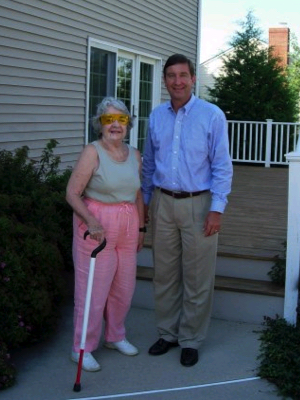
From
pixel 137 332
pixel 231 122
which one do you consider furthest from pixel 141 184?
pixel 231 122

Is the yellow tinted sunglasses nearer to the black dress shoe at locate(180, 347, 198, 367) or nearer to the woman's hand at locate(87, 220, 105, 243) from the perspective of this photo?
the woman's hand at locate(87, 220, 105, 243)

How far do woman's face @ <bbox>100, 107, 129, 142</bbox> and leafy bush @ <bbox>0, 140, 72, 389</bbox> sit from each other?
73cm

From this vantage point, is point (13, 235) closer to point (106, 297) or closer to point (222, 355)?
point (106, 297)

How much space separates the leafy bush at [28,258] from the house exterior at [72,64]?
182cm

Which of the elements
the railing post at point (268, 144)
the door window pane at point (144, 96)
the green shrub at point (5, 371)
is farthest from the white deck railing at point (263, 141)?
the green shrub at point (5, 371)

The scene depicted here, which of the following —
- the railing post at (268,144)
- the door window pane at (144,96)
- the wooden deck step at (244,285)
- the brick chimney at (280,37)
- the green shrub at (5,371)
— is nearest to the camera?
the green shrub at (5,371)

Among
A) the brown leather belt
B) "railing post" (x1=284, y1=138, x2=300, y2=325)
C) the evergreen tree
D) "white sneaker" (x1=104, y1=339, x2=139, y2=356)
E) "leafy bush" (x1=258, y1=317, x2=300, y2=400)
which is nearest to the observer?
"leafy bush" (x1=258, y1=317, x2=300, y2=400)

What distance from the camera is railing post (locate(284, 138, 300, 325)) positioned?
4066 millimetres

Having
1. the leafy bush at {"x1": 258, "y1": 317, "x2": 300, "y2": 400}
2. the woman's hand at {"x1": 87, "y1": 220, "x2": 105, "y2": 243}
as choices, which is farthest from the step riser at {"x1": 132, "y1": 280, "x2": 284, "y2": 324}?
the woman's hand at {"x1": 87, "y1": 220, "x2": 105, "y2": 243}

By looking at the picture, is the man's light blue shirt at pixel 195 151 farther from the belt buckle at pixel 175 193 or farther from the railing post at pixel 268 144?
the railing post at pixel 268 144

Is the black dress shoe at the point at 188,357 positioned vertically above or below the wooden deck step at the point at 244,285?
below

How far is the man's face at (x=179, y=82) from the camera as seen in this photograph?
11.7 ft

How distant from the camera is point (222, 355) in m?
3.87

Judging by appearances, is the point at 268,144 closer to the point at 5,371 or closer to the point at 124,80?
the point at 124,80
